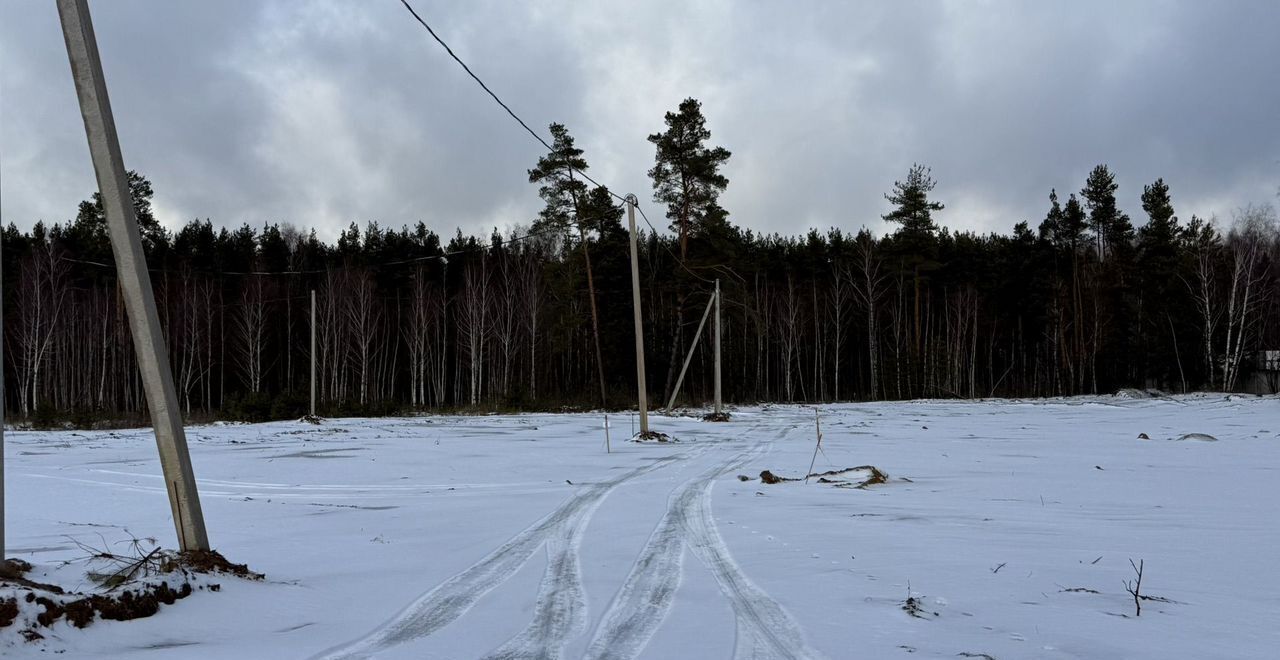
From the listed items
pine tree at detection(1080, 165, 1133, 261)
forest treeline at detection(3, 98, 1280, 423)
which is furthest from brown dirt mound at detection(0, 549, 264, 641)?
pine tree at detection(1080, 165, 1133, 261)

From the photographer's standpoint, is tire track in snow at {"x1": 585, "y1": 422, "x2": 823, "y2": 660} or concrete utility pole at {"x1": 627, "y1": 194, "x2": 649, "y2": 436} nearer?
tire track in snow at {"x1": 585, "y1": 422, "x2": 823, "y2": 660}

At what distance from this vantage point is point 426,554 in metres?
4.85

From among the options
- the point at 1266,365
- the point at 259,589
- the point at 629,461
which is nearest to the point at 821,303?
the point at 1266,365

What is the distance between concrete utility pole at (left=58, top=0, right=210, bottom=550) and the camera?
3.58 m

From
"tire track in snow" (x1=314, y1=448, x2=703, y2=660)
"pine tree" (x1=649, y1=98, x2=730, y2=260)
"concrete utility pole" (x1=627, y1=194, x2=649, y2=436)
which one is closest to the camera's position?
"tire track in snow" (x1=314, y1=448, x2=703, y2=660)

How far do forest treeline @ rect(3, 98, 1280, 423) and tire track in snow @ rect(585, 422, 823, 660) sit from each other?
87.5 ft

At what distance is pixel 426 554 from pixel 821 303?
178 ft

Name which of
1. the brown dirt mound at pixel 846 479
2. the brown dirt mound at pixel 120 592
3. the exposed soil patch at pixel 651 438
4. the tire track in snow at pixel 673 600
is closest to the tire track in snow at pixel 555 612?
the tire track in snow at pixel 673 600

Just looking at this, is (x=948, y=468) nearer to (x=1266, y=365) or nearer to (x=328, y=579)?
(x=328, y=579)

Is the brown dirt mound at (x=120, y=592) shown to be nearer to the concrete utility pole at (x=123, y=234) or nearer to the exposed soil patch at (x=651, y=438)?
the concrete utility pole at (x=123, y=234)

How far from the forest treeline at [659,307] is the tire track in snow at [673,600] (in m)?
26.7

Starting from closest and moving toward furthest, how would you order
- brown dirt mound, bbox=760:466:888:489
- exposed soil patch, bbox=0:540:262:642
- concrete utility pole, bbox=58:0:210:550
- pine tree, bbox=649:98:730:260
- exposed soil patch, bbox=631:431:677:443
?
exposed soil patch, bbox=0:540:262:642 < concrete utility pole, bbox=58:0:210:550 < brown dirt mound, bbox=760:466:888:489 < exposed soil patch, bbox=631:431:677:443 < pine tree, bbox=649:98:730:260

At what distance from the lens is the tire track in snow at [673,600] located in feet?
9.42

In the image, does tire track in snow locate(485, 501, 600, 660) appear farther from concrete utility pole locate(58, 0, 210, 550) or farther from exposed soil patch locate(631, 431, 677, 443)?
exposed soil patch locate(631, 431, 677, 443)
